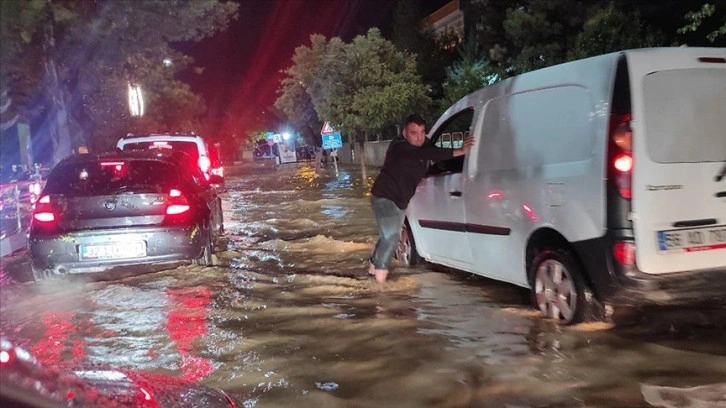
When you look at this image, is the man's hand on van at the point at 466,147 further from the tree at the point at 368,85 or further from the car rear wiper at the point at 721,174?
the tree at the point at 368,85

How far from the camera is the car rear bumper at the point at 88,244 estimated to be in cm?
714

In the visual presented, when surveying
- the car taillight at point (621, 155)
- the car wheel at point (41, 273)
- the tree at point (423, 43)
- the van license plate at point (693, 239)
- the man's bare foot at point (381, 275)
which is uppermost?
the tree at point (423, 43)

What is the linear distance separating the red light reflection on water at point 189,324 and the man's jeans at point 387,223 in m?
1.75

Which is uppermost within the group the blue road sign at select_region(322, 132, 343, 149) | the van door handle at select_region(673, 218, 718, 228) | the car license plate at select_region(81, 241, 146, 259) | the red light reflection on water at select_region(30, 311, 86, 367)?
the blue road sign at select_region(322, 132, 343, 149)

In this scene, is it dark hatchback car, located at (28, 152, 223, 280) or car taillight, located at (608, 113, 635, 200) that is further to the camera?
dark hatchback car, located at (28, 152, 223, 280)

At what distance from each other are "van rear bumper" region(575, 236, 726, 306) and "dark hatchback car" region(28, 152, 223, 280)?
4.31 metres

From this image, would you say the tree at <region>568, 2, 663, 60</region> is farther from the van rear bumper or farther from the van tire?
the van tire

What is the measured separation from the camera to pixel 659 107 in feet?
15.3

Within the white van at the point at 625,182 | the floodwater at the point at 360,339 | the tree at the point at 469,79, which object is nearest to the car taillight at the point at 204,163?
the floodwater at the point at 360,339

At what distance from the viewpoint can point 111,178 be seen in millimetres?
7555

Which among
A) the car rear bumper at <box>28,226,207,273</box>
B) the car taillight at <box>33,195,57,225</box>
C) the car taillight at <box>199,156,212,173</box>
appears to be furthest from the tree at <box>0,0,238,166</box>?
the car rear bumper at <box>28,226,207,273</box>

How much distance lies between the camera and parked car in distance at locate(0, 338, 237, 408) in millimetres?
1759

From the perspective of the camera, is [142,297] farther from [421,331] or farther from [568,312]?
[568,312]

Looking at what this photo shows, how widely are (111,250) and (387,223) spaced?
9.32 feet
